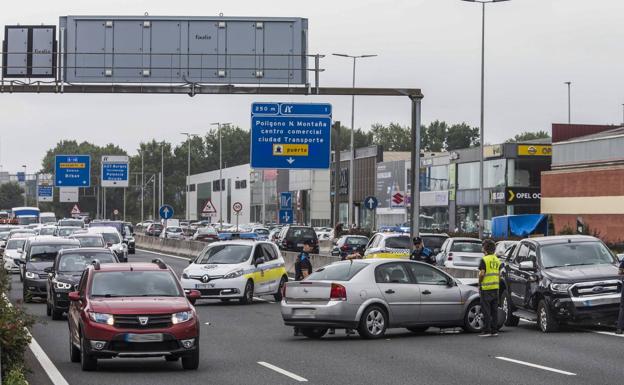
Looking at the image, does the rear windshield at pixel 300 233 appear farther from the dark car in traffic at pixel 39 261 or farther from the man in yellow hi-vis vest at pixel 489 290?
the man in yellow hi-vis vest at pixel 489 290

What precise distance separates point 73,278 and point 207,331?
15.3 feet

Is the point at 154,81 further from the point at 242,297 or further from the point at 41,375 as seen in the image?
the point at 41,375

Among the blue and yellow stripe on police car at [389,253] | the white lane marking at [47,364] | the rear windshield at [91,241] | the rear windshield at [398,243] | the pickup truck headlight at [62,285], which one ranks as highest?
the rear windshield at [398,243]

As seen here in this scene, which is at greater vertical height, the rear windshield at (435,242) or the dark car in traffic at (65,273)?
the rear windshield at (435,242)

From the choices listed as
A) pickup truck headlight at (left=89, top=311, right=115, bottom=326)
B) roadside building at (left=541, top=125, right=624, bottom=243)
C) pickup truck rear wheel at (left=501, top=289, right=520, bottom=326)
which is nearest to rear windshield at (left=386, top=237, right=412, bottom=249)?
pickup truck rear wheel at (left=501, top=289, right=520, bottom=326)

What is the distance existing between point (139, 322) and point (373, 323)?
654cm

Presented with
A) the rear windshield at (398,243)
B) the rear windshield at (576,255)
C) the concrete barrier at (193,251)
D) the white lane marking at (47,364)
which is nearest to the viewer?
the white lane marking at (47,364)

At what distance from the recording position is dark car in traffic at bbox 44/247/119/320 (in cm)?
2703

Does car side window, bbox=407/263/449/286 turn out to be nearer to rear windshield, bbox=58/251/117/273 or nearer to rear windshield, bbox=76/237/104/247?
rear windshield, bbox=58/251/117/273

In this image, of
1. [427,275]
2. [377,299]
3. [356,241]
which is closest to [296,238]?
[356,241]

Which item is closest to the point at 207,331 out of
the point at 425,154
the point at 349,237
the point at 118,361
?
the point at 118,361

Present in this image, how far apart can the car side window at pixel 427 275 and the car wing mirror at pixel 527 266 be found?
168cm

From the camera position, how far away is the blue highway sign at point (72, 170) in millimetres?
105100

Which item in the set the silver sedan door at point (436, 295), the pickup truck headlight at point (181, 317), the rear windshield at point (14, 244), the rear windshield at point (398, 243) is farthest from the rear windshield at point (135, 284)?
the rear windshield at point (14, 244)
